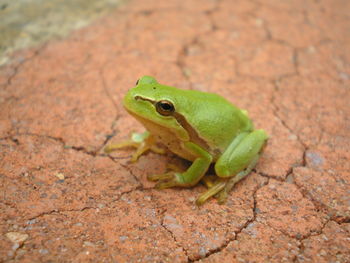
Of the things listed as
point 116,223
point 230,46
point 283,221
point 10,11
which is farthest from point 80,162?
point 10,11

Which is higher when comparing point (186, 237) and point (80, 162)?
point (80, 162)

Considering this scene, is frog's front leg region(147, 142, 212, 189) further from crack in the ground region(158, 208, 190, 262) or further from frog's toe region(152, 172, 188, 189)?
crack in the ground region(158, 208, 190, 262)

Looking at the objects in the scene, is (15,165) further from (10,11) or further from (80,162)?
(10,11)

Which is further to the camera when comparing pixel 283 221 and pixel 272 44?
pixel 272 44

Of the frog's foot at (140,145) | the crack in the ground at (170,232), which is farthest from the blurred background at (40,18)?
the crack in the ground at (170,232)

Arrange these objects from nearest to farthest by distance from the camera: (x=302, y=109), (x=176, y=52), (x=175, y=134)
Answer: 1. (x=175, y=134)
2. (x=302, y=109)
3. (x=176, y=52)

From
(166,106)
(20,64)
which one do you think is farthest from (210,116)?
(20,64)

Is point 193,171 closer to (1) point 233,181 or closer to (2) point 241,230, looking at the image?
(1) point 233,181

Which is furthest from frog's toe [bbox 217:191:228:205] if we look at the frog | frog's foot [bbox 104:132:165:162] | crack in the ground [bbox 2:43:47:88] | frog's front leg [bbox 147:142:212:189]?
crack in the ground [bbox 2:43:47:88]

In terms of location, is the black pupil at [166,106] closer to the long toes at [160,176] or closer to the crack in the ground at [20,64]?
the long toes at [160,176]
